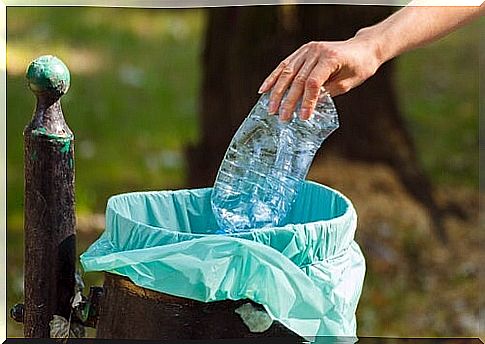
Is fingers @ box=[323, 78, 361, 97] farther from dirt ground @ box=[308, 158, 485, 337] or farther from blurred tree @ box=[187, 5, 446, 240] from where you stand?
dirt ground @ box=[308, 158, 485, 337]

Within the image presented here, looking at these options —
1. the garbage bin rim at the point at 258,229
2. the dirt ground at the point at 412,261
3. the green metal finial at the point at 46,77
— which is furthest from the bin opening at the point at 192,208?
the green metal finial at the point at 46,77

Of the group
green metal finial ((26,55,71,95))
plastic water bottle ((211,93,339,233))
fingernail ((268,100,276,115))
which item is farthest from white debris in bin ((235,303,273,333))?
green metal finial ((26,55,71,95))

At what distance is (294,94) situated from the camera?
1.53 metres

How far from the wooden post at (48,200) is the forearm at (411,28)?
1.75 ft

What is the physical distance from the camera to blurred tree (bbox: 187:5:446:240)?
1.70 meters

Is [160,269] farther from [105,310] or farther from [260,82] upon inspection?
[260,82]

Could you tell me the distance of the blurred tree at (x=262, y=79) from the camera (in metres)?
1.70

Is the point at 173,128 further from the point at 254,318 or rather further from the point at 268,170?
the point at 254,318

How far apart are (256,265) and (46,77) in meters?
0.45

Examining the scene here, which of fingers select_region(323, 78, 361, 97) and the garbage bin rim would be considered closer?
the garbage bin rim

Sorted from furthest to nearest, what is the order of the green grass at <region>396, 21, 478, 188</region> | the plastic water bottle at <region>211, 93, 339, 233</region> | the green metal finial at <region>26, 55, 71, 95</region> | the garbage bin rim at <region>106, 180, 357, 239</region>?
the green grass at <region>396, 21, 478, 188</region>
the plastic water bottle at <region>211, 93, 339, 233</region>
the green metal finial at <region>26, 55, 71, 95</region>
the garbage bin rim at <region>106, 180, 357, 239</region>

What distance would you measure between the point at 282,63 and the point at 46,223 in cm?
47

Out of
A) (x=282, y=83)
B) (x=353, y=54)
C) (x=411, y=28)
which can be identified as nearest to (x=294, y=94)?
(x=282, y=83)

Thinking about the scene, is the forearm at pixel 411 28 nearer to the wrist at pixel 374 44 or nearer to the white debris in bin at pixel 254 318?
the wrist at pixel 374 44
